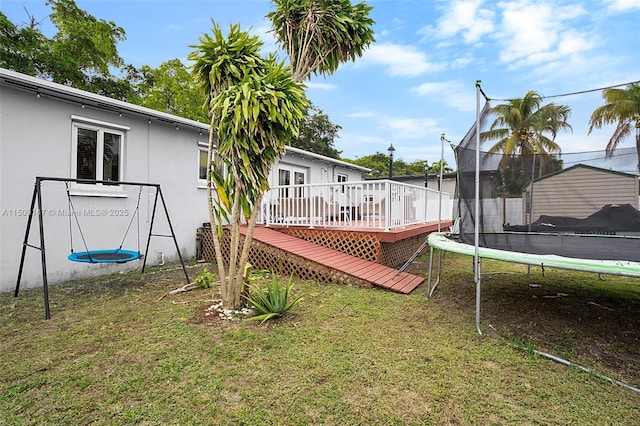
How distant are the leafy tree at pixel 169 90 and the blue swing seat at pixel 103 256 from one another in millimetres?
16694

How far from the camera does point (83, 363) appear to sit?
272 cm

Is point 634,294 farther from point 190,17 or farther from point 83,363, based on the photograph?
point 190,17

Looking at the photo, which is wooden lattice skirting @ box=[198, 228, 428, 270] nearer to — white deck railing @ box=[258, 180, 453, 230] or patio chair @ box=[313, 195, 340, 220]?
white deck railing @ box=[258, 180, 453, 230]

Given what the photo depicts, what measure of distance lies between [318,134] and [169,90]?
1226 centimetres

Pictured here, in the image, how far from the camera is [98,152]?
602 centimetres

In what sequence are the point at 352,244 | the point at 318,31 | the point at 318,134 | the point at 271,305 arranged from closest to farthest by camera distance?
the point at 271,305
the point at 318,31
the point at 352,244
the point at 318,134

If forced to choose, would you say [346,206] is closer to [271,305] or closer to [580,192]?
[271,305]

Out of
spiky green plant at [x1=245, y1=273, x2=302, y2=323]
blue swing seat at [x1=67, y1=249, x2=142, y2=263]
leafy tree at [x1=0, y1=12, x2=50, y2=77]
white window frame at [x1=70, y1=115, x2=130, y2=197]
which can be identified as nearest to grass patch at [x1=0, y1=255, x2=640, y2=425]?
spiky green plant at [x1=245, y1=273, x2=302, y2=323]

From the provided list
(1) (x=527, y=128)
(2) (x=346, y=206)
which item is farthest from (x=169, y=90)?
(1) (x=527, y=128)

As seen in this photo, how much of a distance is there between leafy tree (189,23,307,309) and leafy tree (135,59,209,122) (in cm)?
1784

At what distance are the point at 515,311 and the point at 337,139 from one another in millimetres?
26262

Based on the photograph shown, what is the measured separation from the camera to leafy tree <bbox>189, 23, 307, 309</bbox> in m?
3.45

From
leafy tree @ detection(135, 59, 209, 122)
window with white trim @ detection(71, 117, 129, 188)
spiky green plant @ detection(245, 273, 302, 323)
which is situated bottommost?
spiky green plant @ detection(245, 273, 302, 323)

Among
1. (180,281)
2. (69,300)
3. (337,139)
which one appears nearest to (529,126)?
(180,281)
